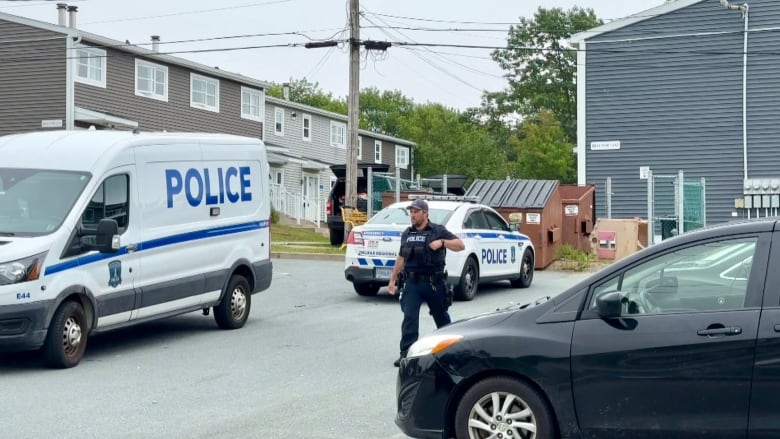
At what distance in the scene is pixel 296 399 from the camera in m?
8.61

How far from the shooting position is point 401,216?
1595 cm

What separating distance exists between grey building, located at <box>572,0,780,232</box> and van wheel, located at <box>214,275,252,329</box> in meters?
20.7

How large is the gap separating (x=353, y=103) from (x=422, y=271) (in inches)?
695

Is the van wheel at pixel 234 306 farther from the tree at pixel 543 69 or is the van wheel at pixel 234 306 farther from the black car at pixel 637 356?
the tree at pixel 543 69

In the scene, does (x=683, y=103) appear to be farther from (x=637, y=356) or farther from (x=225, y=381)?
(x=637, y=356)

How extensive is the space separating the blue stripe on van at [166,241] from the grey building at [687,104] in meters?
20.5

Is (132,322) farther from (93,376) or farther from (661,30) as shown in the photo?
(661,30)

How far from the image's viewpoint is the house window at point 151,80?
1387 inches

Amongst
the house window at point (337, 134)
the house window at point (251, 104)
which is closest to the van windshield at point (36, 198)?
the house window at point (251, 104)

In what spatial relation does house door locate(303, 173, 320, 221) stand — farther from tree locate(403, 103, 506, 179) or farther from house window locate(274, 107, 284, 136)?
tree locate(403, 103, 506, 179)

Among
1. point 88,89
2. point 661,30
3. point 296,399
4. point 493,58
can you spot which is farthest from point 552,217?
point 493,58

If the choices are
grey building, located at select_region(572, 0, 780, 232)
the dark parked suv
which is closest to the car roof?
the dark parked suv

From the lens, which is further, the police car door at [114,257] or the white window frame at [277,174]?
the white window frame at [277,174]

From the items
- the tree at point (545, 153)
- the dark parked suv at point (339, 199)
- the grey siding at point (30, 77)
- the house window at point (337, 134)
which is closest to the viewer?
the dark parked suv at point (339, 199)
